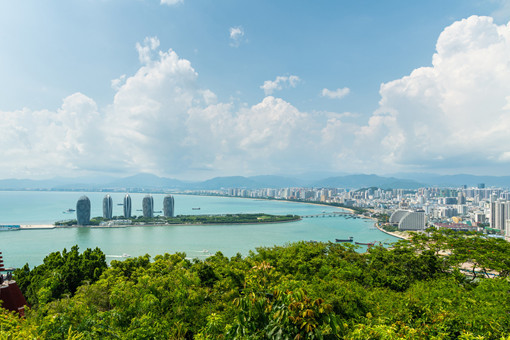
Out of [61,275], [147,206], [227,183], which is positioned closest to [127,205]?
[147,206]

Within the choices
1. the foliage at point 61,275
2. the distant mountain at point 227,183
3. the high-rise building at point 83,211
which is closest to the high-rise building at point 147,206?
the high-rise building at point 83,211

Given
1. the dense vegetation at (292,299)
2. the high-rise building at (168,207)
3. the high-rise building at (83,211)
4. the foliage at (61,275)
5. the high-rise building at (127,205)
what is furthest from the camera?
the high-rise building at (168,207)

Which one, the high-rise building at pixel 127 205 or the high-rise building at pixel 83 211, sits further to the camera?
the high-rise building at pixel 127 205

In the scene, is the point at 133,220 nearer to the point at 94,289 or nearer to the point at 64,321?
the point at 94,289

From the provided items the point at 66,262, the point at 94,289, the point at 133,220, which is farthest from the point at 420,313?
the point at 133,220

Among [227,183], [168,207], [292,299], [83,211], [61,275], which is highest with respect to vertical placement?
[292,299]

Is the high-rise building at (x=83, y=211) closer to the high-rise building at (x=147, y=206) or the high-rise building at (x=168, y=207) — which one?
the high-rise building at (x=147, y=206)

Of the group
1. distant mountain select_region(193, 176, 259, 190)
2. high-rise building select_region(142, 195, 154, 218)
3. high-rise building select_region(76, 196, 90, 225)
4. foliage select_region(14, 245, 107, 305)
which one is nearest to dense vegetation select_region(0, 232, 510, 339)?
foliage select_region(14, 245, 107, 305)

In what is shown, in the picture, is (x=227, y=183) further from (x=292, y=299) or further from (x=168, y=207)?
(x=292, y=299)

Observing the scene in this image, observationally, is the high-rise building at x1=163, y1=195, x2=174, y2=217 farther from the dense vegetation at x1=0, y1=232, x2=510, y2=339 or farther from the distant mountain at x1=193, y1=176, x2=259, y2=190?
the distant mountain at x1=193, y1=176, x2=259, y2=190
